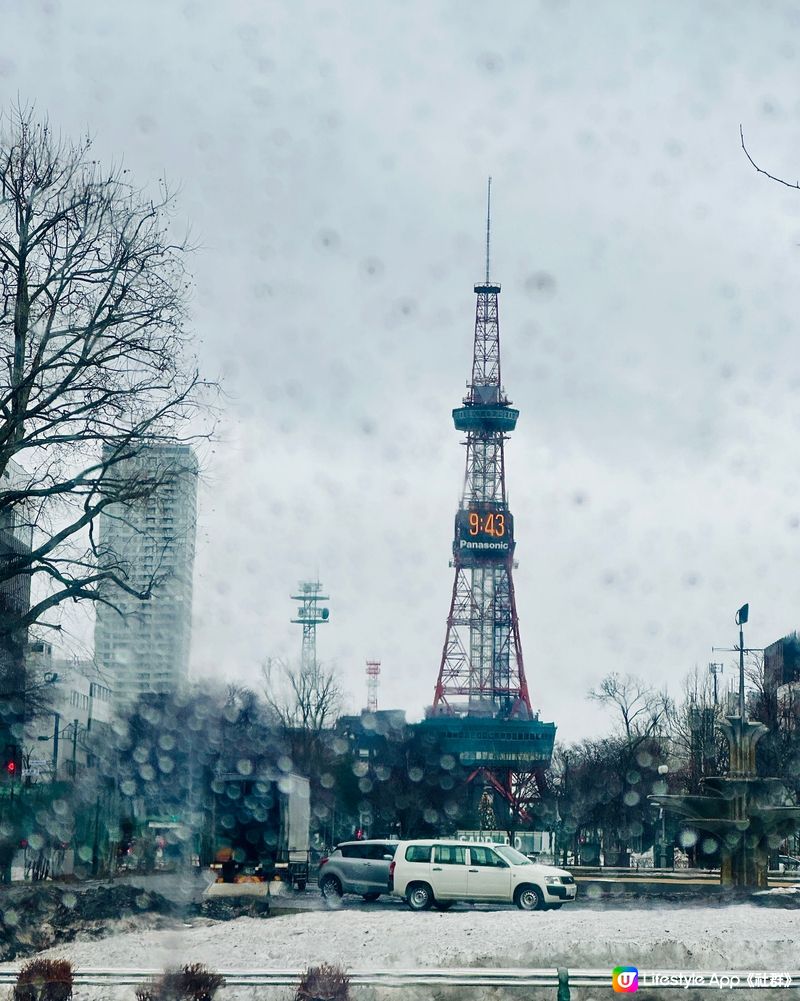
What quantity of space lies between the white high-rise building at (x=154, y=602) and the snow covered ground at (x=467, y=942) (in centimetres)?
511

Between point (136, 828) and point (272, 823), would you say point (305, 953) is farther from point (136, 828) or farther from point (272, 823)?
point (136, 828)

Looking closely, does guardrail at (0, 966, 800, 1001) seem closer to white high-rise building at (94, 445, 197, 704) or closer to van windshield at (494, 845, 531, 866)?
white high-rise building at (94, 445, 197, 704)

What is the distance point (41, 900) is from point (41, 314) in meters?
10.2

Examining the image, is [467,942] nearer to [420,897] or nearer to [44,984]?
[44,984]

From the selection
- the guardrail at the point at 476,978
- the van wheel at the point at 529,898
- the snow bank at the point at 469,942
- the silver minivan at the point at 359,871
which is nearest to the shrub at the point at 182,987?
the guardrail at the point at 476,978

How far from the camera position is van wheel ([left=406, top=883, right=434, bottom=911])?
27500mm

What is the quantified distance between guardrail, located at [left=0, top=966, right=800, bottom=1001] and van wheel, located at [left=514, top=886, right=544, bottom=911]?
11.6 metres

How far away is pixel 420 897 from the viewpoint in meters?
27.6

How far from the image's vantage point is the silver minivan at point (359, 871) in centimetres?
3097

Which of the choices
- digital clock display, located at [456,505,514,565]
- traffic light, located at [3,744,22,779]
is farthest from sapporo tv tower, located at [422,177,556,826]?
traffic light, located at [3,744,22,779]

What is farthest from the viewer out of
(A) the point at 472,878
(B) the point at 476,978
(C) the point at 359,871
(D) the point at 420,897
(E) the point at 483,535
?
(E) the point at 483,535

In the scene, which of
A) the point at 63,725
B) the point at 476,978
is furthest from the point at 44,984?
the point at 63,725

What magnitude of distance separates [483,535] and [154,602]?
192ft

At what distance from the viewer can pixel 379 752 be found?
3814 inches
